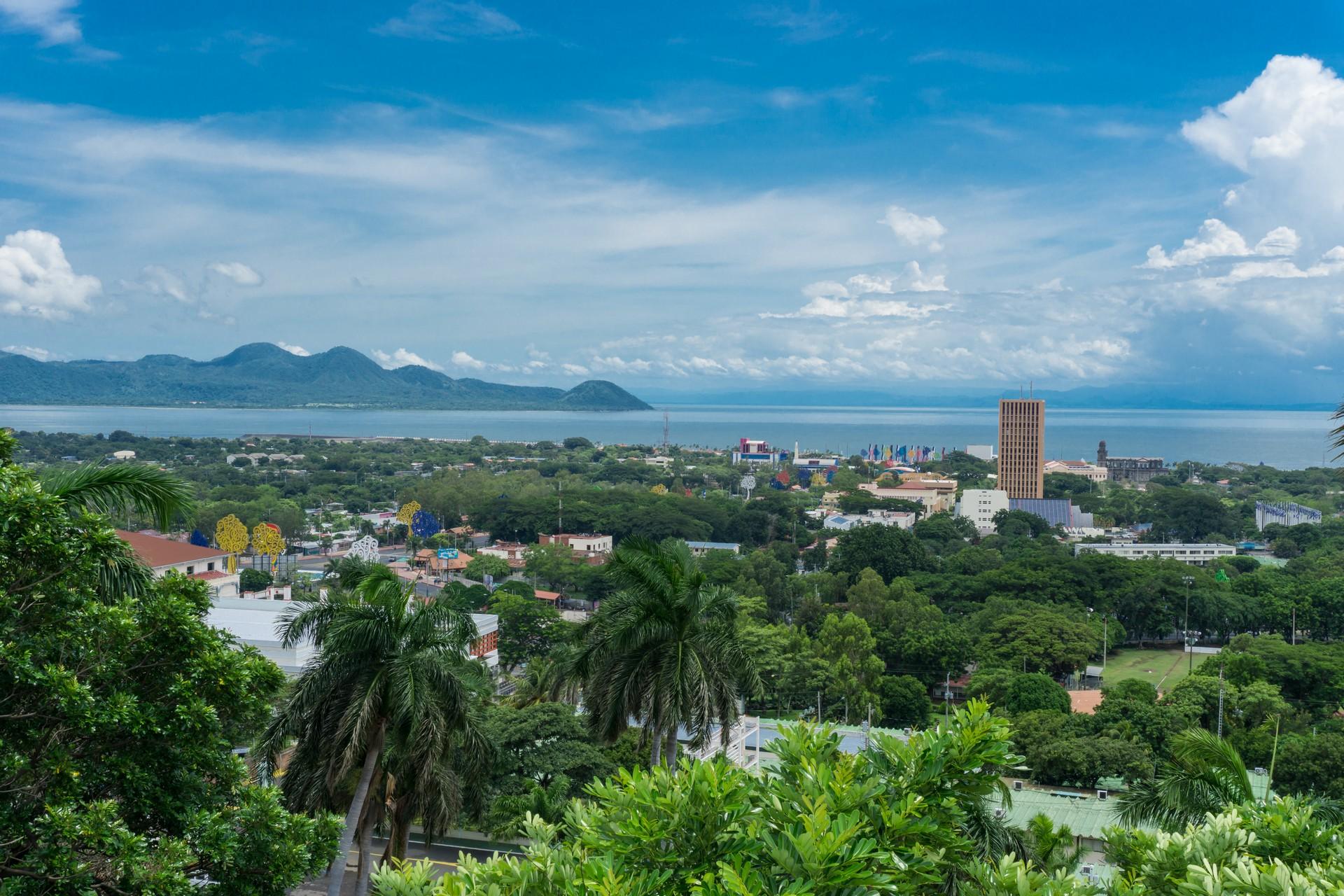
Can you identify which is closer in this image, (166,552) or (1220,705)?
(1220,705)

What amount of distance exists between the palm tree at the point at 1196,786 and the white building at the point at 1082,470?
85617mm

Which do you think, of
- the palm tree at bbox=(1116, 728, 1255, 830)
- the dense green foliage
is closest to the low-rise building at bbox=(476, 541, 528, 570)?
the palm tree at bbox=(1116, 728, 1255, 830)

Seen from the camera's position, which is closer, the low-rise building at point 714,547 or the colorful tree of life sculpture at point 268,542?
the colorful tree of life sculpture at point 268,542

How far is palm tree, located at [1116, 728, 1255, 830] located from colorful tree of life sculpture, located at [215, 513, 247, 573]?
3583 centimetres

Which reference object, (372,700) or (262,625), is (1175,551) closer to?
(262,625)

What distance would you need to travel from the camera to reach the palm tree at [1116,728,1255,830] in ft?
23.6

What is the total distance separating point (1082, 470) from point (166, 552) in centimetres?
8683

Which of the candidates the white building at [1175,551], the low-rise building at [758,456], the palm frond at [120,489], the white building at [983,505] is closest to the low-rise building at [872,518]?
the white building at [983,505]

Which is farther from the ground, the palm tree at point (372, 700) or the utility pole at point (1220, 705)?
the palm tree at point (372, 700)

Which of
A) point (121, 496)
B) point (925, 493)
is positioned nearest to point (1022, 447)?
point (925, 493)

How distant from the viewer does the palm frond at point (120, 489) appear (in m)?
6.14

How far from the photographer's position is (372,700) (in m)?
8.09

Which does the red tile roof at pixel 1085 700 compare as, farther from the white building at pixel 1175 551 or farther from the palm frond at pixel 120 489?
the white building at pixel 1175 551

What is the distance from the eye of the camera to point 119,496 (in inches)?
247
